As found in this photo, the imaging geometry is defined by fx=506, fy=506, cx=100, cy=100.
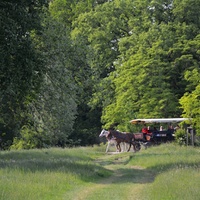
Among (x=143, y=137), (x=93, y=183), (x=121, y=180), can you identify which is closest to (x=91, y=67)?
(x=121, y=180)

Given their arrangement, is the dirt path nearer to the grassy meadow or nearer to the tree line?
the grassy meadow

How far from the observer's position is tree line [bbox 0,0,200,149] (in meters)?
21.9

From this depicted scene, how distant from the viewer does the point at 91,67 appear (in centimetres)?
3031

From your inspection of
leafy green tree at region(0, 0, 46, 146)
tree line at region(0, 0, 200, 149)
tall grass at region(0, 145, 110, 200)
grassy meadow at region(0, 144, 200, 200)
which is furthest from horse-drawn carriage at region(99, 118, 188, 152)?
leafy green tree at region(0, 0, 46, 146)

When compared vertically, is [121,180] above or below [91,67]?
below

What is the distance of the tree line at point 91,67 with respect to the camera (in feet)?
71.8

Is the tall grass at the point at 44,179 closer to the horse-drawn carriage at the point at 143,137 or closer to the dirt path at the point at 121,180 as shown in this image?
the dirt path at the point at 121,180

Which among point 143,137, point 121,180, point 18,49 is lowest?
point 121,180

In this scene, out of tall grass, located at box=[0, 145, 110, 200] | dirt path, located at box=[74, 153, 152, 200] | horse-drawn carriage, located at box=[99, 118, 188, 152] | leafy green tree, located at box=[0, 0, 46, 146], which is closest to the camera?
tall grass, located at box=[0, 145, 110, 200]

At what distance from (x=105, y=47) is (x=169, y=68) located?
445 inches

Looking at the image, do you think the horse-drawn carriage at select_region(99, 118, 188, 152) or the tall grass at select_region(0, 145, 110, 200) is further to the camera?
the horse-drawn carriage at select_region(99, 118, 188, 152)

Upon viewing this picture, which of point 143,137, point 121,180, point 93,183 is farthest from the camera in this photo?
point 143,137

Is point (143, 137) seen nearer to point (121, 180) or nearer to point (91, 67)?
point (91, 67)

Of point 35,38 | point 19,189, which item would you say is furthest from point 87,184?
point 35,38
